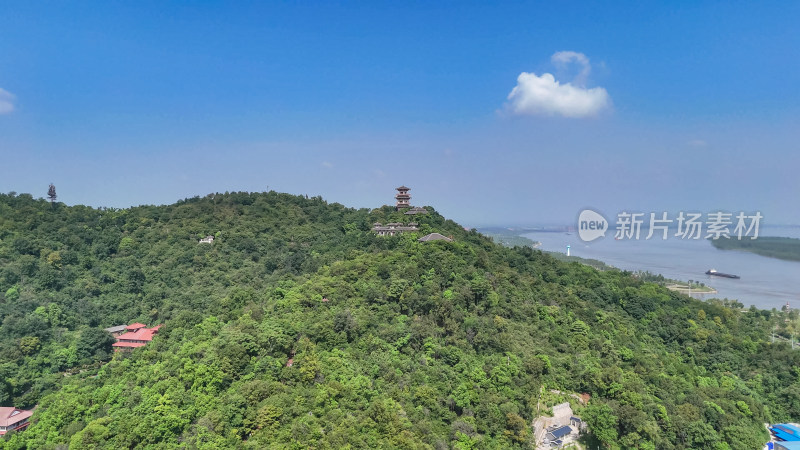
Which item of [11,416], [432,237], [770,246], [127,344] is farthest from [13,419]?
[770,246]

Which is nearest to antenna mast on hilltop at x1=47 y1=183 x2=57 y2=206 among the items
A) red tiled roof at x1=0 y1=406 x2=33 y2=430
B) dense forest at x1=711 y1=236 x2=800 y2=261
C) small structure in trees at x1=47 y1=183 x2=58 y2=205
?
small structure in trees at x1=47 y1=183 x2=58 y2=205

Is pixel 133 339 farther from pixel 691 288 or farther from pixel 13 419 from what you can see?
A: pixel 691 288

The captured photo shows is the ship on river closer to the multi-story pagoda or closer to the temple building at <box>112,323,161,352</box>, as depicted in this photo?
the multi-story pagoda

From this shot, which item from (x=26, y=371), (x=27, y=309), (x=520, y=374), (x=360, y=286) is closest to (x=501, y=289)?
(x=520, y=374)

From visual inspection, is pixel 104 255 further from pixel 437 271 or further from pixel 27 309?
pixel 437 271

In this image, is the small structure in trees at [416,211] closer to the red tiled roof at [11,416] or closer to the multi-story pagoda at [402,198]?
the multi-story pagoda at [402,198]

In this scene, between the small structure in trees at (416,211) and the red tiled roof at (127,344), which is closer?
the red tiled roof at (127,344)

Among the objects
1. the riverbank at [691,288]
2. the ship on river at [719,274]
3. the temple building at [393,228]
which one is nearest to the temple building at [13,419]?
the temple building at [393,228]
